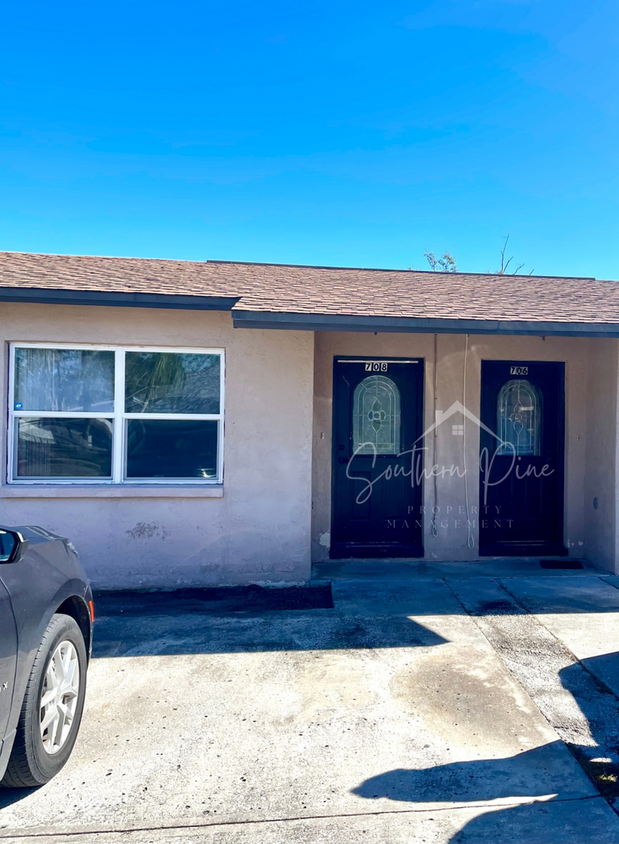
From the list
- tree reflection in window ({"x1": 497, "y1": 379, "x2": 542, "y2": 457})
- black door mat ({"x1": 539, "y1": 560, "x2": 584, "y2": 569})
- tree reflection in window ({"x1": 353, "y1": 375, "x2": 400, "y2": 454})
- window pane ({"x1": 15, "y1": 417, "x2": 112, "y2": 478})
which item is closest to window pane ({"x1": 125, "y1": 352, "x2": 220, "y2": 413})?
window pane ({"x1": 15, "y1": 417, "x2": 112, "y2": 478})

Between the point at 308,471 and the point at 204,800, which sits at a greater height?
the point at 308,471

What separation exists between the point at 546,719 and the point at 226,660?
225cm

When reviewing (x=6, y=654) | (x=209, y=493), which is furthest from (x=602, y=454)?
(x=6, y=654)

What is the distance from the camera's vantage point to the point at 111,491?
20.0 feet

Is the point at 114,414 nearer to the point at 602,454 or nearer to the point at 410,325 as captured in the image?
the point at 410,325

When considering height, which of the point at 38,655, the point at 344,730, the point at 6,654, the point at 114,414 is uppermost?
the point at 114,414

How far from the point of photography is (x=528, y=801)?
2875mm

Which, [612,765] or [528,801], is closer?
[528,801]

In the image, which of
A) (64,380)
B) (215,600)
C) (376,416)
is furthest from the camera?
(376,416)

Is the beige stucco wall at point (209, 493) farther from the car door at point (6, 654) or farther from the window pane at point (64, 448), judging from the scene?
the car door at point (6, 654)

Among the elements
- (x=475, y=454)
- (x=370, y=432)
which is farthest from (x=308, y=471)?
(x=475, y=454)

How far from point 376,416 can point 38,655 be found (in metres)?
5.16

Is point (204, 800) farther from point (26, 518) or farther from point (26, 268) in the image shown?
point (26, 268)
